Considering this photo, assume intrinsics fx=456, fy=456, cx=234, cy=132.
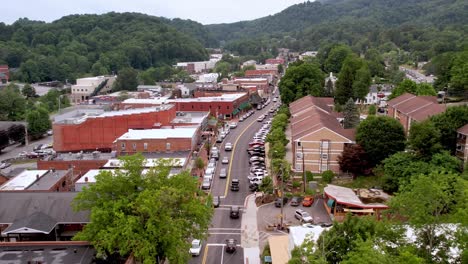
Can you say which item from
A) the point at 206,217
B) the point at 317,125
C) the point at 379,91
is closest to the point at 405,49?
the point at 379,91

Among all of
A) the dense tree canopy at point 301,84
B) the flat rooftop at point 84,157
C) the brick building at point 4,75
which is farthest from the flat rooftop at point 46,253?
the brick building at point 4,75

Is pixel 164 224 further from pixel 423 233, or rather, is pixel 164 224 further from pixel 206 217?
pixel 423 233

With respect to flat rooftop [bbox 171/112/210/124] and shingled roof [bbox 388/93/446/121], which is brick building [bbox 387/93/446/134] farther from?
flat rooftop [bbox 171/112/210/124]

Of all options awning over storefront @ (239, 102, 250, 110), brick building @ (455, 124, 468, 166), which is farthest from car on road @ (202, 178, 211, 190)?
awning over storefront @ (239, 102, 250, 110)

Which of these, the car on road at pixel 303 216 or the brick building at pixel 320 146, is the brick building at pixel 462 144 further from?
the car on road at pixel 303 216

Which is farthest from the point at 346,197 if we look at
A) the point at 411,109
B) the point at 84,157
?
the point at 84,157

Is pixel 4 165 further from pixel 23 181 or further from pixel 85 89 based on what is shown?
pixel 85 89
